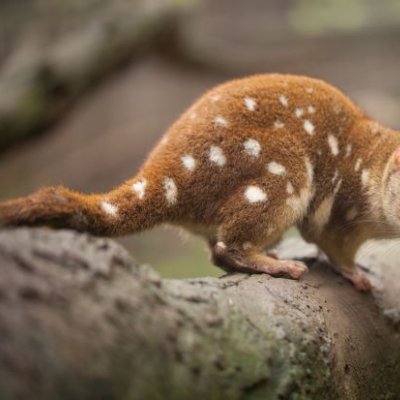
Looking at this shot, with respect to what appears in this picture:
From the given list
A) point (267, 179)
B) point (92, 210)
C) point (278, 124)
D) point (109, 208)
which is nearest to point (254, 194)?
point (267, 179)

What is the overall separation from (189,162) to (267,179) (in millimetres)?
400

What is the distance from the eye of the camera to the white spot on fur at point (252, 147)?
319 cm

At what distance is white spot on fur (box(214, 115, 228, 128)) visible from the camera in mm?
3189

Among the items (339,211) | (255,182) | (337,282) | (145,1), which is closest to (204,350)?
(255,182)

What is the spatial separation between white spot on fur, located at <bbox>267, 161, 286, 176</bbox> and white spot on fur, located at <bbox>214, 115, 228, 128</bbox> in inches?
11.2

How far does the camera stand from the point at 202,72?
1050 cm

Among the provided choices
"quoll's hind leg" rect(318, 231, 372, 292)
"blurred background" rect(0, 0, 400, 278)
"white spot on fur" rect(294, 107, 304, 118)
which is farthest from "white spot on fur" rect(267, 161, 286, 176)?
"blurred background" rect(0, 0, 400, 278)

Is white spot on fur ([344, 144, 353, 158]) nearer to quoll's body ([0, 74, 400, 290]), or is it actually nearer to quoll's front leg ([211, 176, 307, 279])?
quoll's body ([0, 74, 400, 290])

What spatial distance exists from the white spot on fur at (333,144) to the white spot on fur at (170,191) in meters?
1.03

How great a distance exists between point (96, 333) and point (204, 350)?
43cm

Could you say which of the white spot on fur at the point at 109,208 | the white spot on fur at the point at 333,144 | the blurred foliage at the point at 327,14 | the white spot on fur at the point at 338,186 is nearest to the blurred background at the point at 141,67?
the blurred foliage at the point at 327,14

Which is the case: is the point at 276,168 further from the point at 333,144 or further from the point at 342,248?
the point at 342,248

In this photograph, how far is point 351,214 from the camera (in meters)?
3.79

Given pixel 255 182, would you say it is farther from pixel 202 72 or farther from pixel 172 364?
pixel 202 72
